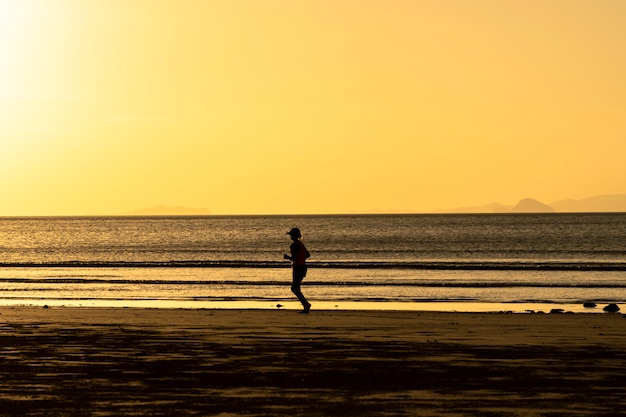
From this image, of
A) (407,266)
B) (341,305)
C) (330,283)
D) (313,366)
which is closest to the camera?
(313,366)

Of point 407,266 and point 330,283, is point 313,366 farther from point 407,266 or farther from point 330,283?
point 407,266

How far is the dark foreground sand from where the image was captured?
472 inches

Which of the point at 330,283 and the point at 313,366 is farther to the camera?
the point at 330,283

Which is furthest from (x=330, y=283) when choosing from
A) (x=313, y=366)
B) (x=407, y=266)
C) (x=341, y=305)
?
(x=313, y=366)

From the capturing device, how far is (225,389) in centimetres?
1317

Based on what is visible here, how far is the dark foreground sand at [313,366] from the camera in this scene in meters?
12.0

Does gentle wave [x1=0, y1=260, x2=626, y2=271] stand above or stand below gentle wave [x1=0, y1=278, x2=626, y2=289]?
above

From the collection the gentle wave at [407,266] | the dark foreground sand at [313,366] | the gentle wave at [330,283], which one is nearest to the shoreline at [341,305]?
the dark foreground sand at [313,366]

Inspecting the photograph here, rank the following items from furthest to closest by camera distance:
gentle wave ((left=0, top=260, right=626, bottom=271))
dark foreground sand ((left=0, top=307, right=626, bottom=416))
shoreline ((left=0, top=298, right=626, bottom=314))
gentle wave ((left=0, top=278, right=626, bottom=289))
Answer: gentle wave ((left=0, top=260, right=626, bottom=271)) < gentle wave ((left=0, top=278, right=626, bottom=289)) < shoreline ((left=0, top=298, right=626, bottom=314)) < dark foreground sand ((left=0, top=307, right=626, bottom=416))

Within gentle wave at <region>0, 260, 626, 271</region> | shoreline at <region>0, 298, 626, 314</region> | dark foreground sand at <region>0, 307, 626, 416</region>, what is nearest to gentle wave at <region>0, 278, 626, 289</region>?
shoreline at <region>0, 298, 626, 314</region>

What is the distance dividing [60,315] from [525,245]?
107 m

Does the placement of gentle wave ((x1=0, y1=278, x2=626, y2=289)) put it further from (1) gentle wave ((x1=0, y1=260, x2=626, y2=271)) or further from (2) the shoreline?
(1) gentle wave ((x1=0, y1=260, x2=626, y2=271))

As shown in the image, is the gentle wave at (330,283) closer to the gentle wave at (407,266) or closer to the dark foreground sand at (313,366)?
the gentle wave at (407,266)

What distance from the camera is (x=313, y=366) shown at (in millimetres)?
15367
